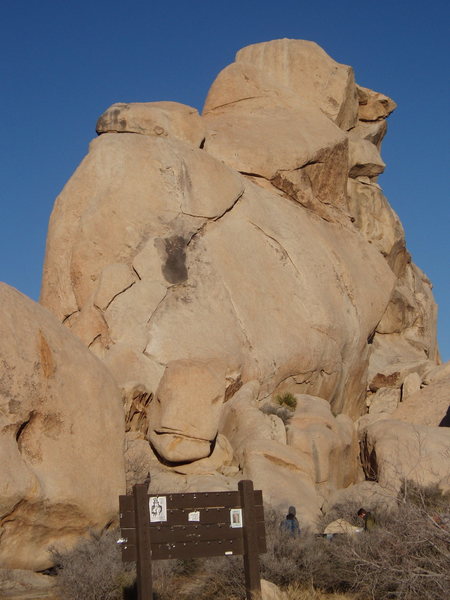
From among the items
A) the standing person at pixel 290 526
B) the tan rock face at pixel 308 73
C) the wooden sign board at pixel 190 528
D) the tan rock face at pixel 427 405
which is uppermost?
the tan rock face at pixel 308 73

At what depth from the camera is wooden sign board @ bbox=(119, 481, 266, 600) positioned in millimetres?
8828

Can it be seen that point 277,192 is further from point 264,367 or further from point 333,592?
point 333,592

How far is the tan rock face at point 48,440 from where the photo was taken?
11.7m

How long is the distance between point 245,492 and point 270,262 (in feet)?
52.0

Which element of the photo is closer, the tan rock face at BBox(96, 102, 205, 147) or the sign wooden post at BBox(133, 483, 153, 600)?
the sign wooden post at BBox(133, 483, 153, 600)

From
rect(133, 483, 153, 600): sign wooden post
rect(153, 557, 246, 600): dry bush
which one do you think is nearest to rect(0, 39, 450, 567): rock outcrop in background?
rect(153, 557, 246, 600): dry bush

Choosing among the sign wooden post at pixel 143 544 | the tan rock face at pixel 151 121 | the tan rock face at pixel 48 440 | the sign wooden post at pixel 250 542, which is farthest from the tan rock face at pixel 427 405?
the sign wooden post at pixel 143 544

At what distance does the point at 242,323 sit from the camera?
74.3 feet

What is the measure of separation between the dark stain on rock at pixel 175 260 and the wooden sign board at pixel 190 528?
13154 millimetres

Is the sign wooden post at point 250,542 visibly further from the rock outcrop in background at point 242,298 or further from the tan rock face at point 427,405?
the tan rock face at point 427,405

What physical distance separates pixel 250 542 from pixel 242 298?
14141 mm

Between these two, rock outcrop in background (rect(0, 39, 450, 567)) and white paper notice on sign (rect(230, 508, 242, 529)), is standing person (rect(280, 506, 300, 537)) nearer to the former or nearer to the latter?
rock outcrop in background (rect(0, 39, 450, 567))

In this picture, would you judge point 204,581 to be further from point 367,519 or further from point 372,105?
point 372,105

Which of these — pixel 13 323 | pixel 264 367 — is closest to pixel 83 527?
pixel 13 323
